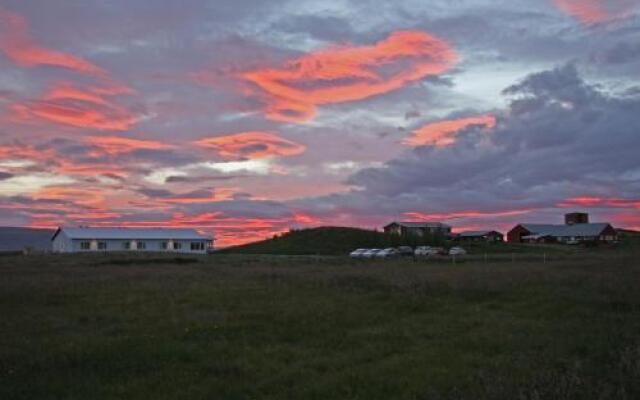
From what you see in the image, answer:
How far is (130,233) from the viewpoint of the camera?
367 ft

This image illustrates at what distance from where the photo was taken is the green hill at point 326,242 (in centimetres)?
10993

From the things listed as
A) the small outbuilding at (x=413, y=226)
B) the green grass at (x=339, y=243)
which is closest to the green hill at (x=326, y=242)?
the green grass at (x=339, y=243)

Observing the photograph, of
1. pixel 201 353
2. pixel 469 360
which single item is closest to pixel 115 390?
pixel 201 353

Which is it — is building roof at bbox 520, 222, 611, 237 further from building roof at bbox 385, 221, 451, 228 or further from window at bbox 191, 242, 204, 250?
window at bbox 191, 242, 204, 250

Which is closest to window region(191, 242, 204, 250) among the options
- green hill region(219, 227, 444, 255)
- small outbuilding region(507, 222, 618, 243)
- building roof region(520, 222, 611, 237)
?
green hill region(219, 227, 444, 255)

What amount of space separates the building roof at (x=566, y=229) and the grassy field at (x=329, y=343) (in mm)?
126594

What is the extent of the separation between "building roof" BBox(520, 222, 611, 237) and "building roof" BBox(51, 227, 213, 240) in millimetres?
84687

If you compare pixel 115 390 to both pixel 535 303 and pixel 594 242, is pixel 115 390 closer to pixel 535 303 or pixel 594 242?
pixel 535 303

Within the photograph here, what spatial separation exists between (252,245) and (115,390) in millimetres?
112658

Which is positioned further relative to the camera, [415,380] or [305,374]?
[305,374]

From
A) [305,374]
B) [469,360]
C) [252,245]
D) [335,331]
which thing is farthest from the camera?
[252,245]

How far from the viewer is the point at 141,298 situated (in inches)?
1030

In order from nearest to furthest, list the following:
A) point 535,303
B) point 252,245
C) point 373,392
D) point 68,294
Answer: point 373,392
point 535,303
point 68,294
point 252,245

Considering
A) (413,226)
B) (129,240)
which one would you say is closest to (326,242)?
(129,240)
